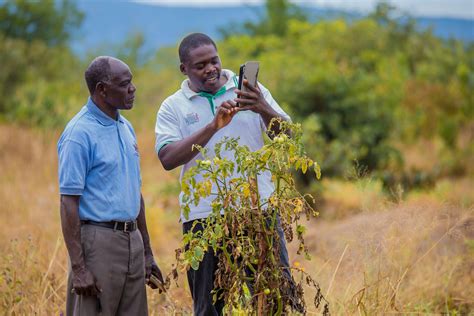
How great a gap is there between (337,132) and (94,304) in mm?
8778

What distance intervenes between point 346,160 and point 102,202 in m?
8.24

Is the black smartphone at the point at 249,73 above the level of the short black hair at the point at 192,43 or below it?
below

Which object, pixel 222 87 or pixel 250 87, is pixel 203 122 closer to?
pixel 222 87

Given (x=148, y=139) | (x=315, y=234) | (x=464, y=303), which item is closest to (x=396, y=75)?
(x=148, y=139)

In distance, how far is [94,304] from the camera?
394cm

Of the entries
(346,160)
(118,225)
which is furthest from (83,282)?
(346,160)

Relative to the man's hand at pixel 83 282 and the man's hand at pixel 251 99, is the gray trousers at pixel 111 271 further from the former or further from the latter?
the man's hand at pixel 251 99

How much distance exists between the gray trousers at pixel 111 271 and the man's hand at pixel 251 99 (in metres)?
0.84

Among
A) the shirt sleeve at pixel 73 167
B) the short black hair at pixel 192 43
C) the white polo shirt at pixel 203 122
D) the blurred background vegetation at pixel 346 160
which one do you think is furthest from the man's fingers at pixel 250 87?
the blurred background vegetation at pixel 346 160

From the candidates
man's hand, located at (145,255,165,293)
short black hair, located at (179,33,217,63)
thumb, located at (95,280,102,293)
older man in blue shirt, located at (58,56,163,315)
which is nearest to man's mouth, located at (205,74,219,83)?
short black hair, located at (179,33,217,63)

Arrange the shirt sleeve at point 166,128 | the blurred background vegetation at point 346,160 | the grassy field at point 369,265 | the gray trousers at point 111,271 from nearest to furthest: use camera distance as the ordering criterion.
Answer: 1. the gray trousers at point 111,271
2. the shirt sleeve at point 166,128
3. the grassy field at point 369,265
4. the blurred background vegetation at point 346,160

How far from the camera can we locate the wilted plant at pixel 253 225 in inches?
142

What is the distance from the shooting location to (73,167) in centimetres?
386

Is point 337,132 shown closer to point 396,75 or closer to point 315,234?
point 315,234
